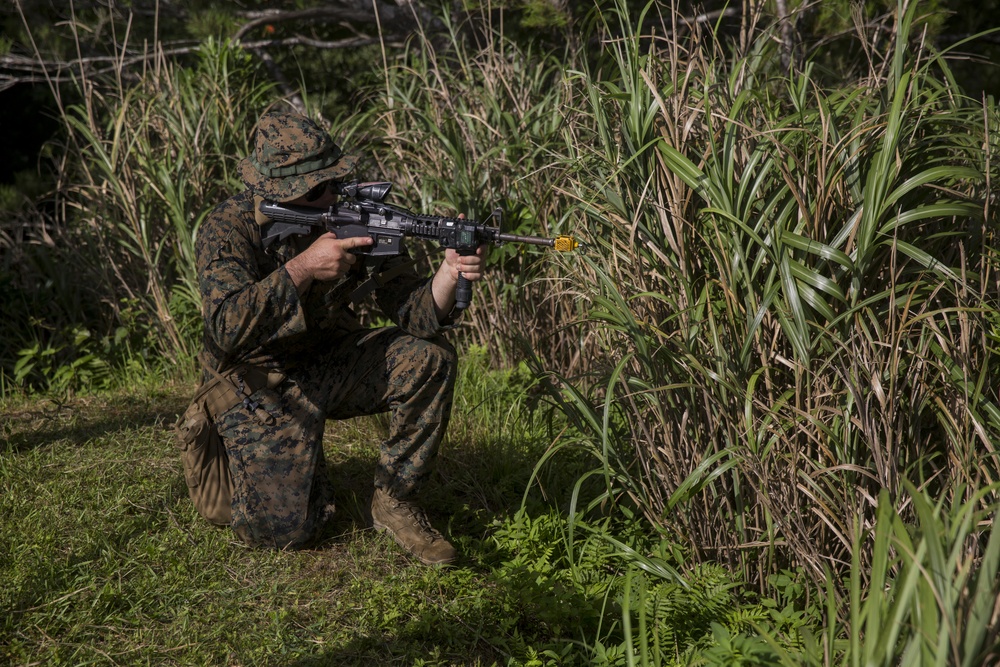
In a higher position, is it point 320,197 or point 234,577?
point 320,197

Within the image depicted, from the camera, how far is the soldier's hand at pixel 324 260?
267cm

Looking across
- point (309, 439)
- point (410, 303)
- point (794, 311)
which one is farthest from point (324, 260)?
point (794, 311)

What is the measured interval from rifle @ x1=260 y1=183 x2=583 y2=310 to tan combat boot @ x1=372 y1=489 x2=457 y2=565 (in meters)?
0.69

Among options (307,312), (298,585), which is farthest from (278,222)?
(298,585)

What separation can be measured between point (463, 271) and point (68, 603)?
151 cm

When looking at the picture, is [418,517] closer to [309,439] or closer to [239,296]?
[309,439]

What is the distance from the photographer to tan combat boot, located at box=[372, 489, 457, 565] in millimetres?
2781

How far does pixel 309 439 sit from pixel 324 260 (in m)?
0.63

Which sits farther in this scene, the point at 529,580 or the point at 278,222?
the point at 278,222

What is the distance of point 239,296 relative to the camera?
2701 millimetres

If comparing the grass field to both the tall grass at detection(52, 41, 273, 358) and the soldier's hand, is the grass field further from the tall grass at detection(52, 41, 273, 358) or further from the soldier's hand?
the tall grass at detection(52, 41, 273, 358)

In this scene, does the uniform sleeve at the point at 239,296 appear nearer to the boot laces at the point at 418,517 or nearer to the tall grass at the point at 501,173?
the boot laces at the point at 418,517

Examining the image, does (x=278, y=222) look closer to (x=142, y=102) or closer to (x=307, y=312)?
(x=307, y=312)

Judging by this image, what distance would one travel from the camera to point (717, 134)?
2498 millimetres
